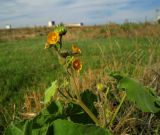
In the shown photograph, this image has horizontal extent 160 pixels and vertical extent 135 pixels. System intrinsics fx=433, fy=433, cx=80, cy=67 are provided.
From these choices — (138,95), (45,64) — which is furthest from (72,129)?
(45,64)

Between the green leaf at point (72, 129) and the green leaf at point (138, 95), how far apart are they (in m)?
0.38

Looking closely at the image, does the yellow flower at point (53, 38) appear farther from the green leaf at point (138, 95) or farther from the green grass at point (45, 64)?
the green grass at point (45, 64)

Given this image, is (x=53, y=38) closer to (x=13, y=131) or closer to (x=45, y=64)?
(x=13, y=131)

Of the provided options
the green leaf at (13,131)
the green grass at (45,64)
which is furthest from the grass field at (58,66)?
the green leaf at (13,131)

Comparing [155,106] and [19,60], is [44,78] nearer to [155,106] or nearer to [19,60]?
[19,60]

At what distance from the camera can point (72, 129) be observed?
58.4 inches

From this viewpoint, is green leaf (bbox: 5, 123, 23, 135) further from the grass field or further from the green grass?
the green grass

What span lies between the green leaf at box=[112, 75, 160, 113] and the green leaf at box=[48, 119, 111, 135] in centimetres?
38

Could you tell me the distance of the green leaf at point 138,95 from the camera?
5.96ft

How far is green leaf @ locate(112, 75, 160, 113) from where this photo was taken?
1817mm

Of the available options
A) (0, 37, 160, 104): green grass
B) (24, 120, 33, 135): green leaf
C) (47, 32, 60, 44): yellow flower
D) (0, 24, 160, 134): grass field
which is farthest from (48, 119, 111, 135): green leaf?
(0, 37, 160, 104): green grass

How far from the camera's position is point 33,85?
5938mm

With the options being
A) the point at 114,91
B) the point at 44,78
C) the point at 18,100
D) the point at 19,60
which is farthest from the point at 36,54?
the point at 114,91

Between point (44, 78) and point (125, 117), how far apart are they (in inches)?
137
